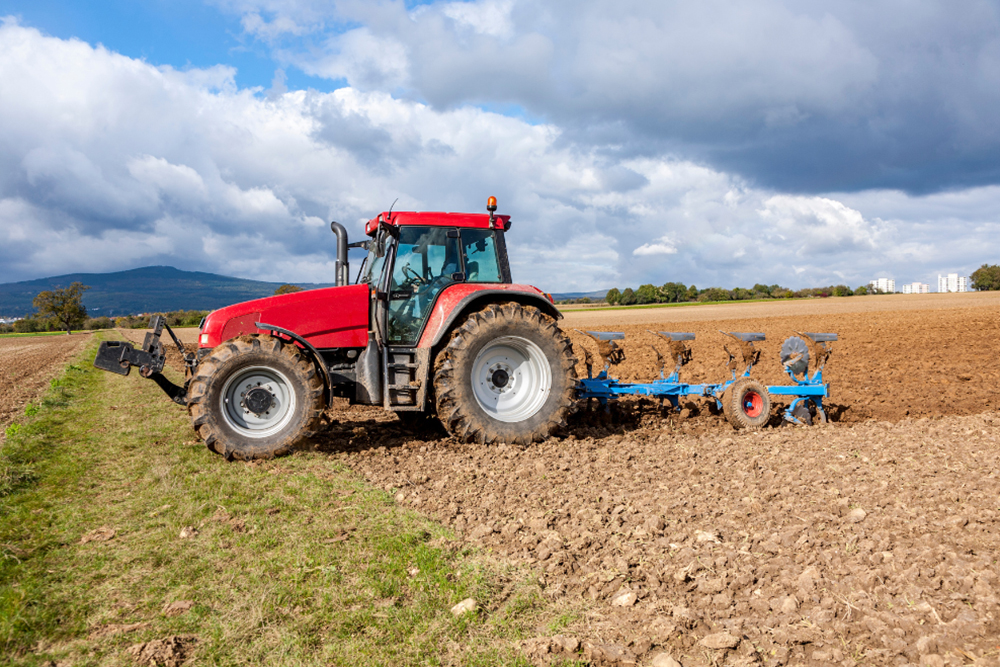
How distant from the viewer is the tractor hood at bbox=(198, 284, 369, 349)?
20.3 feet

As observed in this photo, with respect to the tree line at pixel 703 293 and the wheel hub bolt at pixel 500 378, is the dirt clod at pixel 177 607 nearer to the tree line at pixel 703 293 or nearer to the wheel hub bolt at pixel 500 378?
the wheel hub bolt at pixel 500 378

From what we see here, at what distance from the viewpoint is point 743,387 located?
24.1ft

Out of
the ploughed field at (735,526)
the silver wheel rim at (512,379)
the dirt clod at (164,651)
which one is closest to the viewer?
the dirt clod at (164,651)

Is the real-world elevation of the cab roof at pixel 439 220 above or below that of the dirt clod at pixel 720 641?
above

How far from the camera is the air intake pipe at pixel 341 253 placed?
7113mm

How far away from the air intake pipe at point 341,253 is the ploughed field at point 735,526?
179 centimetres

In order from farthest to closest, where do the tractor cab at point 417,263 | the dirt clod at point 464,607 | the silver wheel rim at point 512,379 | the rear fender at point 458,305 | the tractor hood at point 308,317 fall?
the silver wheel rim at point 512,379
the tractor cab at point 417,263
the rear fender at point 458,305
the tractor hood at point 308,317
the dirt clod at point 464,607

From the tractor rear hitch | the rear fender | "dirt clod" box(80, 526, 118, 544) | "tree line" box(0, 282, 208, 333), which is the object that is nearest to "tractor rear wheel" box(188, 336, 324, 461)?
the tractor rear hitch

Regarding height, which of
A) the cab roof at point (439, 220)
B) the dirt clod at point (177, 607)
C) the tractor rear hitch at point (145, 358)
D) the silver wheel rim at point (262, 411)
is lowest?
the dirt clod at point (177, 607)

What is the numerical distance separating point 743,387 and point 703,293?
204ft

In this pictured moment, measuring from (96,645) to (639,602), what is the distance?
2.52 metres

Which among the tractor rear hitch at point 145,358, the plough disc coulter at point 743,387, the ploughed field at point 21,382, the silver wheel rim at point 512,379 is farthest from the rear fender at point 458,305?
the ploughed field at point 21,382

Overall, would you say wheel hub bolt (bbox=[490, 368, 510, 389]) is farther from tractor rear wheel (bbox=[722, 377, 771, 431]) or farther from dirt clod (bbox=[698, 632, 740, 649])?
dirt clod (bbox=[698, 632, 740, 649])

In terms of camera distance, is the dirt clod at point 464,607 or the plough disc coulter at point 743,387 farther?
the plough disc coulter at point 743,387
